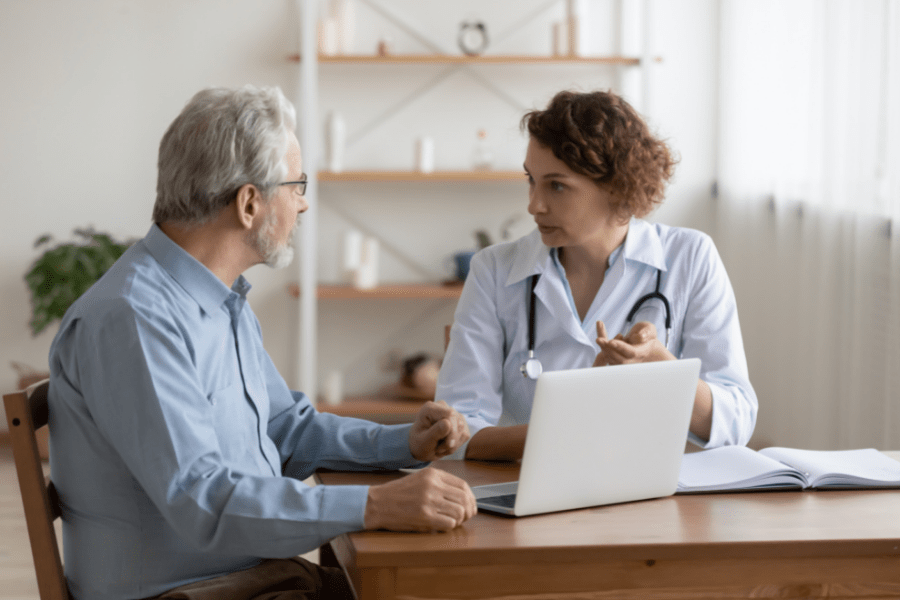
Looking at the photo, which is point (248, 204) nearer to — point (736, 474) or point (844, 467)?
point (736, 474)

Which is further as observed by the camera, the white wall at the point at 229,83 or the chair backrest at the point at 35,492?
the white wall at the point at 229,83

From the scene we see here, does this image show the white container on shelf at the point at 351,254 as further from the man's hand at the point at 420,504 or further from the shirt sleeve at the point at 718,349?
the man's hand at the point at 420,504

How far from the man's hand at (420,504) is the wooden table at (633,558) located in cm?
1

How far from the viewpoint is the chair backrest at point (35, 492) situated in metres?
1.23

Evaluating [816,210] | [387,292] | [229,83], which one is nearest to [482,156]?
[387,292]

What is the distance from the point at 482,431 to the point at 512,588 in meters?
0.51

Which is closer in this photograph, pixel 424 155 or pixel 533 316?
pixel 533 316

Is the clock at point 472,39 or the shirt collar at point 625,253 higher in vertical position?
the clock at point 472,39

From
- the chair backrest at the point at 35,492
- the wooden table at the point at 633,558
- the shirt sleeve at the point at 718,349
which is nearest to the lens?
the wooden table at the point at 633,558

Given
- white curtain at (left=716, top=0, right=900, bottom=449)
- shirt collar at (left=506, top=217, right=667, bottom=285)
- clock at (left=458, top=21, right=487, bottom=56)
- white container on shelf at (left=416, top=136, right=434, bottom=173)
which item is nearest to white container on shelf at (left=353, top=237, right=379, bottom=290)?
white container on shelf at (left=416, top=136, right=434, bottom=173)

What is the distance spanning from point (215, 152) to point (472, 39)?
3269mm

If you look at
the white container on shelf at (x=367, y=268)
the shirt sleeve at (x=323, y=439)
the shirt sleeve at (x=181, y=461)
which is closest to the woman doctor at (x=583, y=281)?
the shirt sleeve at (x=323, y=439)

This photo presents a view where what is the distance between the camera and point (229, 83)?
4.55 m

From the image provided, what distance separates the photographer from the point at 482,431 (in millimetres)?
1616
